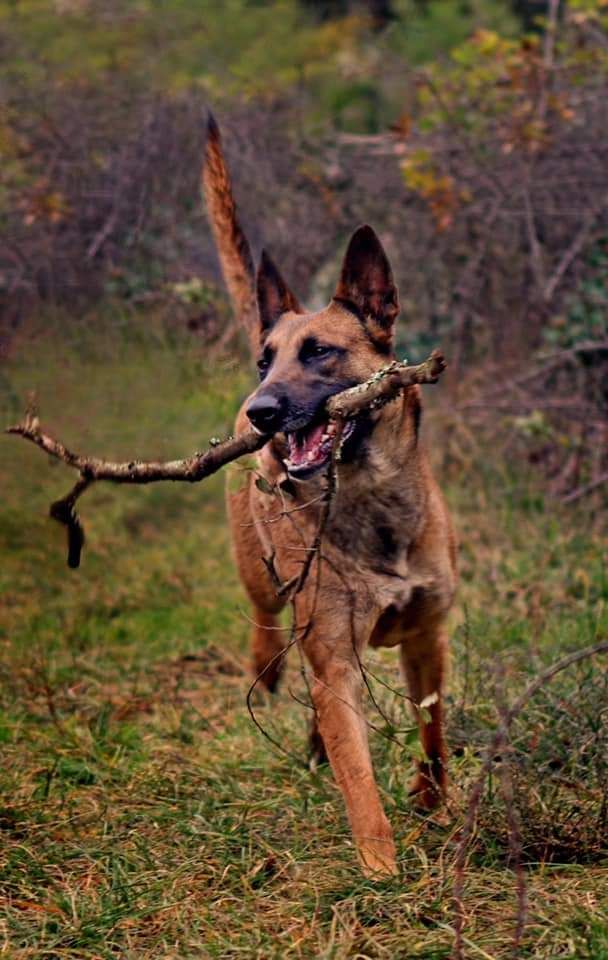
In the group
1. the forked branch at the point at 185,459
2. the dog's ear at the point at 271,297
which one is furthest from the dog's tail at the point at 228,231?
the forked branch at the point at 185,459

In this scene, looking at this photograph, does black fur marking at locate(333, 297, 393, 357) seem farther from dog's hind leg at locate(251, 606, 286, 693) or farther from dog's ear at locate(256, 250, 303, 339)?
dog's hind leg at locate(251, 606, 286, 693)

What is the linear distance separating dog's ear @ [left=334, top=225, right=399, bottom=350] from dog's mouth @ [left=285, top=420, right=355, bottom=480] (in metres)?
0.40

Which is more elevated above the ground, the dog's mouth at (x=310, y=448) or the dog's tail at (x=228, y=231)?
the dog's tail at (x=228, y=231)

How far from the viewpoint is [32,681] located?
4797 millimetres

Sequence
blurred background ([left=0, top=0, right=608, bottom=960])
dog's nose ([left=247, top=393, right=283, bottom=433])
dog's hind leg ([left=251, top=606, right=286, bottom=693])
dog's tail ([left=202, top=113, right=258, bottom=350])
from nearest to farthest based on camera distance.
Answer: blurred background ([left=0, top=0, right=608, bottom=960]), dog's nose ([left=247, top=393, right=283, bottom=433]), dog's tail ([left=202, top=113, right=258, bottom=350]), dog's hind leg ([left=251, top=606, right=286, bottom=693])

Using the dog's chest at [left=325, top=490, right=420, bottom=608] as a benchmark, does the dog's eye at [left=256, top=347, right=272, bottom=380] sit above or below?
above

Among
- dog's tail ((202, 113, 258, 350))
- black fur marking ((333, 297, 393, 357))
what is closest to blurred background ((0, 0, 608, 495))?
dog's tail ((202, 113, 258, 350))

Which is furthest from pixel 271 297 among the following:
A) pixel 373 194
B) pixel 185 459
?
pixel 373 194

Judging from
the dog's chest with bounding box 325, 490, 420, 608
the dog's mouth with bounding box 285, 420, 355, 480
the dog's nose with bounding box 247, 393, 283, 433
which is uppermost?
the dog's nose with bounding box 247, 393, 283, 433

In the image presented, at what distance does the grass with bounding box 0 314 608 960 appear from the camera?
9.27ft

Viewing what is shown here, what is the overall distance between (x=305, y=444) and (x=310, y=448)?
0.02 metres

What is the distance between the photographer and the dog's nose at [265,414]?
11.1ft

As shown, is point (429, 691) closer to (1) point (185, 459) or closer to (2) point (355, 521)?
(2) point (355, 521)

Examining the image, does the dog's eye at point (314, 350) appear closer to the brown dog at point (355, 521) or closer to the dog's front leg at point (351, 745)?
the brown dog at point (355, 521)
